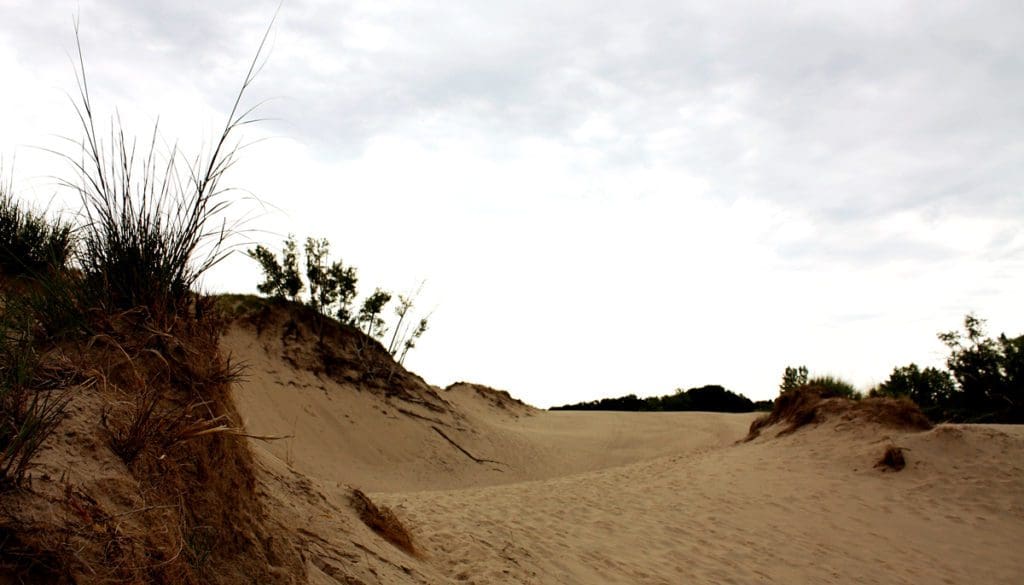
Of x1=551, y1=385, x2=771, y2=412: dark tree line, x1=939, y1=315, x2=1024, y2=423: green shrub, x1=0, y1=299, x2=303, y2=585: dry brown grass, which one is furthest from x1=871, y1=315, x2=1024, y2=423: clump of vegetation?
x1=0, y1=299, x2=303, y2=585: dry brown grass

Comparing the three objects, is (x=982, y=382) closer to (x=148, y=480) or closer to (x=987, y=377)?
(x=987, y=377)

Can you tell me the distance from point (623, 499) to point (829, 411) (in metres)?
6.41

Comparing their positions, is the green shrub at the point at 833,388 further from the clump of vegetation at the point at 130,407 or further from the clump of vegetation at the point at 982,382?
the clump of vegetation at the point at 130,407

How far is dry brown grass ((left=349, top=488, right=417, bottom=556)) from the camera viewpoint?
5.84 meters

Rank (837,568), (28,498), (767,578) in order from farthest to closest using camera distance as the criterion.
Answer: (837,568), (767,578), (28,498)

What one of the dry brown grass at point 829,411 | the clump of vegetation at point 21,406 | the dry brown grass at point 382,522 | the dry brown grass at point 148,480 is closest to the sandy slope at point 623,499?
the dry brown grass at point 382,522

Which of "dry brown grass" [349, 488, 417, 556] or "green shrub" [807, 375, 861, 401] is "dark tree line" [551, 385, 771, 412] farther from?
"dry brown grass" [349, 488, 417, 556]

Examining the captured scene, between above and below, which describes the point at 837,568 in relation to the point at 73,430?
below

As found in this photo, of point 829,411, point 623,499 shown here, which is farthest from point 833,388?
point 623,499

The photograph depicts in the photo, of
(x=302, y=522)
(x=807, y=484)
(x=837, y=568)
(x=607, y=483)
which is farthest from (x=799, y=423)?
(x=302, y=522)

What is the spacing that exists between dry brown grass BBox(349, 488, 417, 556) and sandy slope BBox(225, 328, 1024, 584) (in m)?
0.15

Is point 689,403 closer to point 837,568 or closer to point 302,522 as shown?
point 837,568

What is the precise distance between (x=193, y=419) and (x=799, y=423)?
14.2m

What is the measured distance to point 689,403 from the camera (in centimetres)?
2900
